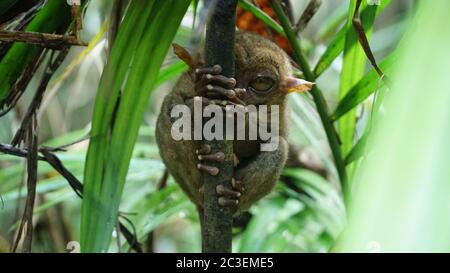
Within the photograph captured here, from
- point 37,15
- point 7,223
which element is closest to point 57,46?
point 37,15

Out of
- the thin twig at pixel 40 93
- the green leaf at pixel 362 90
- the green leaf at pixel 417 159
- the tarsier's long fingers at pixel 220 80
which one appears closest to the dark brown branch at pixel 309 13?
the green leaf at pixel 362 90

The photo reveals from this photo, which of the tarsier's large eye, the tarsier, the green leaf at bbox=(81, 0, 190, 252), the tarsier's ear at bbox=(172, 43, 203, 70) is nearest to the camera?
the green leaf at bbox=(81, 0, 190, 252)

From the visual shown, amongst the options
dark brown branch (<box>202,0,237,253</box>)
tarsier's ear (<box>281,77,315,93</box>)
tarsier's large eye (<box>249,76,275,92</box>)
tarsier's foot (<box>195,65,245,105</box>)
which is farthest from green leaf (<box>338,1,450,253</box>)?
tarsier's large eye (<box>249,76,275,92</box>)

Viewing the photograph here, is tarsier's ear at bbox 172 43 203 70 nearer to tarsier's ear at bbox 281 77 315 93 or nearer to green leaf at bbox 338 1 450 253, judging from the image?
tarsier's ear at bbox 281 77 315 93

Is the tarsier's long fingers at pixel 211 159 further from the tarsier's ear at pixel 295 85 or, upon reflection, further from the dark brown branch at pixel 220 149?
the tarsier's ear at pixel 295 85

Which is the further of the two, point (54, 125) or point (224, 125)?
point (54, 125)
